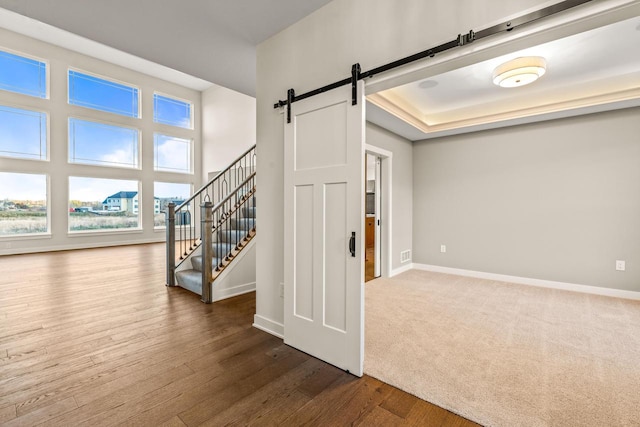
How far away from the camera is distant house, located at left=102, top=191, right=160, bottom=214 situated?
8.43m

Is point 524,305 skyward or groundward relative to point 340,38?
groundward

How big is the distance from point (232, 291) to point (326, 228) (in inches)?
87.1

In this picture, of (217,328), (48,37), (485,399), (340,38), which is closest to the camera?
(485,399)

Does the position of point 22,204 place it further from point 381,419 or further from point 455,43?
point 455,43

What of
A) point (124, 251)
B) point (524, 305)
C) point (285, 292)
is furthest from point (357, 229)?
point (124, 251)

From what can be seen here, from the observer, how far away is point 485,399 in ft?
5.89

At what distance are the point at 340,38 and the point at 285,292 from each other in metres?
2.09

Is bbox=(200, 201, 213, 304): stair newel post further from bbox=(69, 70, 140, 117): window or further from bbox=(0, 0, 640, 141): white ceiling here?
bbox=(69, 70, 140, 117): window

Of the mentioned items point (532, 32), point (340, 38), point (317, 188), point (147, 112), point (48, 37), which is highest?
point (48, 37)

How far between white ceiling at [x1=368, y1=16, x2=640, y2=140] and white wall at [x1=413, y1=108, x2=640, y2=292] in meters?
0.46

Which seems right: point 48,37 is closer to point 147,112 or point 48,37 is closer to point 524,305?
point 147,112

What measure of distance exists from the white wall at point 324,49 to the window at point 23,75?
25.6 ft

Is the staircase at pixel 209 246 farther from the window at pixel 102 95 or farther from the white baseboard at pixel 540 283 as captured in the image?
the window at pixel 102 95

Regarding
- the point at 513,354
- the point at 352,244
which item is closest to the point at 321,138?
the point at 352,244
